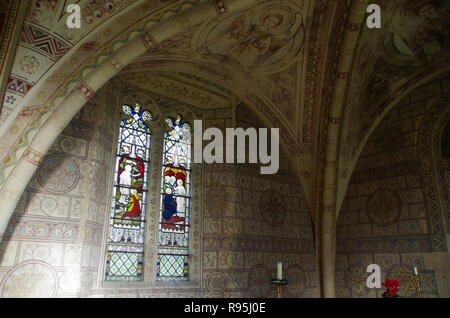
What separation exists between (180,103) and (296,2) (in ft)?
11.7

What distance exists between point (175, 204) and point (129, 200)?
3.48 feet

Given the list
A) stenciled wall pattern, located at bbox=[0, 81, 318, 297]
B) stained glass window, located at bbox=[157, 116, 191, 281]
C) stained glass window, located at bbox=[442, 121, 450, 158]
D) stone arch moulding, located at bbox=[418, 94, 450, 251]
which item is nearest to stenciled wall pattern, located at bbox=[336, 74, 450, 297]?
stone arch moulding, located at bbox=[418, 94, 450, 251]

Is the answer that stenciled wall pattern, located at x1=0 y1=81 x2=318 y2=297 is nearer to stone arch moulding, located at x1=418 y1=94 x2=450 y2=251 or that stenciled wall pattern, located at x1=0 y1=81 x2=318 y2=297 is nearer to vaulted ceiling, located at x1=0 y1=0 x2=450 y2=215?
vaulted ceiling, located at x1=0 y1=0 x2=450 y2=215

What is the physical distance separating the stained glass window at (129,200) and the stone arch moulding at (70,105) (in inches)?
97.8

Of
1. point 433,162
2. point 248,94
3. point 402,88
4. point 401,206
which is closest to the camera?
point 248,94

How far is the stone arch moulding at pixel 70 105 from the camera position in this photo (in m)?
4.76

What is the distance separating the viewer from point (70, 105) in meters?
5.25

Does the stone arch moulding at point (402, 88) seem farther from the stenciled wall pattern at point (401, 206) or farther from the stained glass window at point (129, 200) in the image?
the stained glass window at point (129, 200)

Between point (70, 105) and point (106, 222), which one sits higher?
point (70, 105)

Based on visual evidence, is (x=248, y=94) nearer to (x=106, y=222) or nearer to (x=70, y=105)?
A: (x=106, y=222)

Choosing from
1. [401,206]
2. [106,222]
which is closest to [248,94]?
[106,222]

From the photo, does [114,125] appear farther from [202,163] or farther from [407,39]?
[407,39]

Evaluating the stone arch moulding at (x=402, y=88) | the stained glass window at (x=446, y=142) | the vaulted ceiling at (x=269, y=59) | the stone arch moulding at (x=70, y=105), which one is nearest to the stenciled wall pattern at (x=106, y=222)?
the vaulted ceiling at (x=269, y=59)

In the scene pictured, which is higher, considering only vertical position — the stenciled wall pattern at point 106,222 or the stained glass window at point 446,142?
the stained glass window at point 446,142
